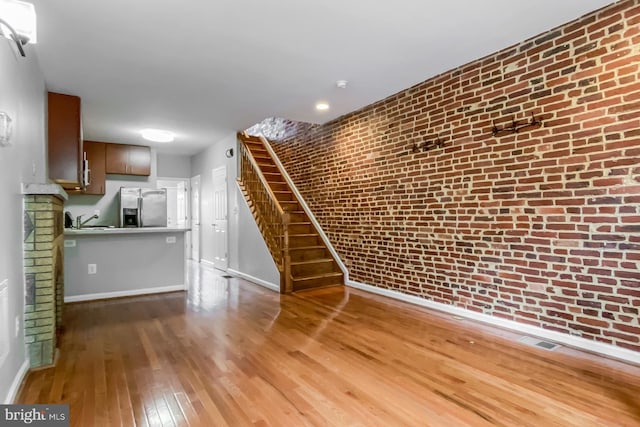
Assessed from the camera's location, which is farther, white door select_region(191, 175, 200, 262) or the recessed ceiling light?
white door select_region(191, 175, 200, 262)

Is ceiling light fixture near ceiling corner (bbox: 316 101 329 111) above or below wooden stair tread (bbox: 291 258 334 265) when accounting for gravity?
above

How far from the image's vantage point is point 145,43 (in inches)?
119

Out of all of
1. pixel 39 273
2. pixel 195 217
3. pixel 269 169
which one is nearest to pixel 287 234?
pixel 269 169

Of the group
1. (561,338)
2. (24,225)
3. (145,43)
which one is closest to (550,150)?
(561,338)

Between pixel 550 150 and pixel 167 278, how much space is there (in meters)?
4.88

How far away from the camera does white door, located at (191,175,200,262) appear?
8.23 metres

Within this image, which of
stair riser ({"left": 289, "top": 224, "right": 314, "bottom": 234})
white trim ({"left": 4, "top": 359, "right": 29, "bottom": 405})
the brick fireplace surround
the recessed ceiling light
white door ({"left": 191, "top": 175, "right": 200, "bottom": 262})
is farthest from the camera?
white door ({"left": 191, "top": 175, "right": 200, "bottom": 262})

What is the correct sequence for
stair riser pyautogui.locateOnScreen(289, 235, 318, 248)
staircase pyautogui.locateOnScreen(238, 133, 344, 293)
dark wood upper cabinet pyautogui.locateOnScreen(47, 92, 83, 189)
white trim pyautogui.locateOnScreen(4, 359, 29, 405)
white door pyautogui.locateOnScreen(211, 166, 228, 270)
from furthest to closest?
white door pyautogui.locateOnScreen(211, 166, 228, 270)
stair riser pyautogui.locateOnScreen(289, 235, 318, 248)
staircase pyautogui.locateOnScreen(238, 133, 344, 293)
dark wood upper cabinet pyautogui.locateOnScreen(47, 92, 83, 189)
white trim pyautogui.locateOnScreen(4, 359, 29, 405)

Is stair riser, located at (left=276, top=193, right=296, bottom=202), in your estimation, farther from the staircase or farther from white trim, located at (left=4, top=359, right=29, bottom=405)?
white trim, located at (left=4, top=359, right=29, bottom=405)

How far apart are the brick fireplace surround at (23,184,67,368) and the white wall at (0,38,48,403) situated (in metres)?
0.08

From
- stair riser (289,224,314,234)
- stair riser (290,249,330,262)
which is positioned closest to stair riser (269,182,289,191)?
stair riser (289,224,314,234)

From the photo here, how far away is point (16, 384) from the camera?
87.4 inches

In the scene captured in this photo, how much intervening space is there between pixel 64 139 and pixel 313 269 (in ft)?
11.6

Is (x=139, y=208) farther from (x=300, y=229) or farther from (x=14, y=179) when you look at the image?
(x=14, y=179)
